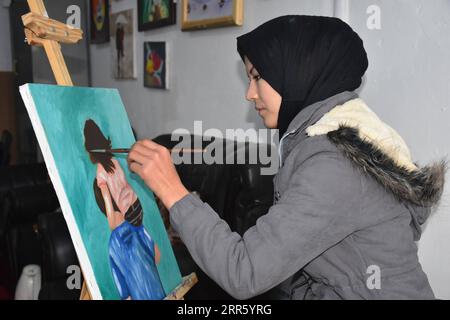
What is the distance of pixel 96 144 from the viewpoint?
1.06 m

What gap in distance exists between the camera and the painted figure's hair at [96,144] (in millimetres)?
1018

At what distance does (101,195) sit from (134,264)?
0.65ft

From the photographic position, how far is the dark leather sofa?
1.68 metres

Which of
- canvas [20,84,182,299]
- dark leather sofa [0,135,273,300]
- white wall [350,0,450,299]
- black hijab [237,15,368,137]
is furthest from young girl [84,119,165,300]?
white wall [350,0,450,299]

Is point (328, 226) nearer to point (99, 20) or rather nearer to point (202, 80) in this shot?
point (202, 80)

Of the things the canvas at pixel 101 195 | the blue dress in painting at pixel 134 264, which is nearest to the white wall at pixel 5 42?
the canvas at pixel 101 195

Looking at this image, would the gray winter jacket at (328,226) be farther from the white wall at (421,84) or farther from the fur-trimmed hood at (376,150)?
the white wall at (421,84)

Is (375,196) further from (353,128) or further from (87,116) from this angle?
(87,116)

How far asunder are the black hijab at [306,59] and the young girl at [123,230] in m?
0.47

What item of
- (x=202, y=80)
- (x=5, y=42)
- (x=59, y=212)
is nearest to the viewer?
(x=59, y=212)

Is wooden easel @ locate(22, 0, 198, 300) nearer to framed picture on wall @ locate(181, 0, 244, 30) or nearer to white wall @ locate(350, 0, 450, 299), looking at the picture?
white wall @ locate(350, 0, 450, 299)

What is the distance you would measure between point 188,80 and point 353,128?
178cm

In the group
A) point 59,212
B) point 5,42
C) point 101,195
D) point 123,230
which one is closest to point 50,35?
point 101,195

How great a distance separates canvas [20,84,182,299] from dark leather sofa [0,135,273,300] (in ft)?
2.04
